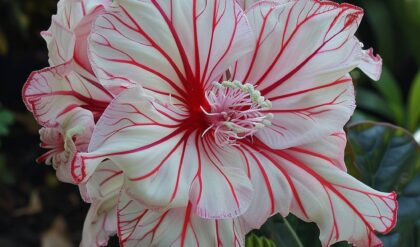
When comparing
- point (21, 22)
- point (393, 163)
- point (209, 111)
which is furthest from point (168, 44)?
point (21, 22)

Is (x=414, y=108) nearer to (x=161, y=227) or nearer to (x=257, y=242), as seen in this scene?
(x=257, y=242)

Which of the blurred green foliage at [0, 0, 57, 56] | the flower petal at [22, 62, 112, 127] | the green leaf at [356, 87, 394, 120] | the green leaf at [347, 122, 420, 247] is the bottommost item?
the green leaf at [356, 87, 394, 120]

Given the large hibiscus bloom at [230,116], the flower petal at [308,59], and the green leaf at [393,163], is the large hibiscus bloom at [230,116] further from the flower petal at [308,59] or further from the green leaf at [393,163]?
the green leaf at [393,163]

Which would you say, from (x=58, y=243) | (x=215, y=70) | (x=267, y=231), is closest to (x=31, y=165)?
(x=58, y=243)

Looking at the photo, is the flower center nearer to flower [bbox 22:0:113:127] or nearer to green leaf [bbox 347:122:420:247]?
flower [bbox 22:0:113:127]

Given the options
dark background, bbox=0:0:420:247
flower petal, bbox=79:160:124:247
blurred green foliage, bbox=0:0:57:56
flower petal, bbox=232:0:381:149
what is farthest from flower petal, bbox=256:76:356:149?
blurred green foliage, bbox=0:0:57:56
